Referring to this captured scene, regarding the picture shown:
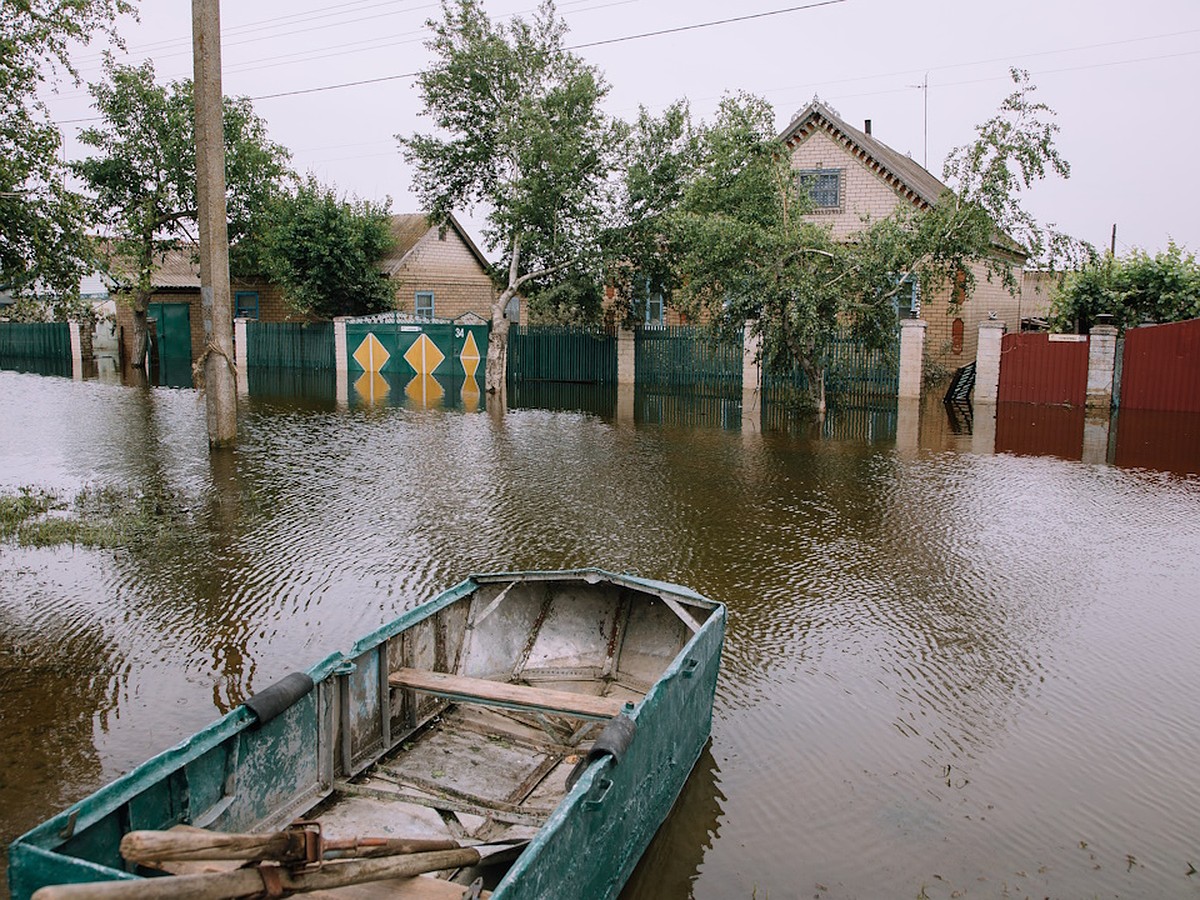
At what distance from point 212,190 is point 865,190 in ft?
72.6

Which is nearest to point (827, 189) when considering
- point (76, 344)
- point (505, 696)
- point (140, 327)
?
point (140, 327)

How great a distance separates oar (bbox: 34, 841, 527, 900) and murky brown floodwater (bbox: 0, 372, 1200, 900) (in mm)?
1432

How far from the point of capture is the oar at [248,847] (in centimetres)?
266

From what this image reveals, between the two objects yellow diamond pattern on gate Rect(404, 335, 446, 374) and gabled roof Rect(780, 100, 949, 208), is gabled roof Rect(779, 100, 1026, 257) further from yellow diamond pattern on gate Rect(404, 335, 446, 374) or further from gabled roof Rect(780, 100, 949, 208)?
yellow diamond pattern on gate Rect(404, 335, 446, 374)

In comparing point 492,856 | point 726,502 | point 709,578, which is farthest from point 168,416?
point 492,856

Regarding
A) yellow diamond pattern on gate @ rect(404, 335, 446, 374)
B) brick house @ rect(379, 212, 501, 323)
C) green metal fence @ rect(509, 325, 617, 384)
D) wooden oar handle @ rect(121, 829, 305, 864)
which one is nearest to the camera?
wooden oar handle @ rect(121, 829, 305, 864)

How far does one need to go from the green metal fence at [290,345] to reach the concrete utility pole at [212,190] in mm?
20152

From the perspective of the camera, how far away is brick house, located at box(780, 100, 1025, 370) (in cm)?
2930

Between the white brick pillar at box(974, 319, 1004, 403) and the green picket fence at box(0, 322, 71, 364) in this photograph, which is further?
the green picket fence at box(0, 322, 71, 364)

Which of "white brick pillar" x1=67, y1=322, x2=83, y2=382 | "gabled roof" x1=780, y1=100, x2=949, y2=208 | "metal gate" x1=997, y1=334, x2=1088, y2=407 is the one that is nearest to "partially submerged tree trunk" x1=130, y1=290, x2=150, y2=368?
"white brick pillar" x1=67, y1=322, x2=83, y2=382

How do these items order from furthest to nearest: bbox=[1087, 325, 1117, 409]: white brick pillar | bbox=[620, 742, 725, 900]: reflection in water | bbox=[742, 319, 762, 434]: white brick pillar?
bbox=[742, 319, 762, 434]: white brick pillar
bbox=[1087, 325, 1117, 409]: white brick pillar
bbox=[620, 742, 725, 900]: reflection in water

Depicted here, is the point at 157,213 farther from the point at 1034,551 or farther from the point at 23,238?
the point at 1034,551

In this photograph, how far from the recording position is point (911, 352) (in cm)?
2423

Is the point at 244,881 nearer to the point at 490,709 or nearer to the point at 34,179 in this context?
the point at 490,709
